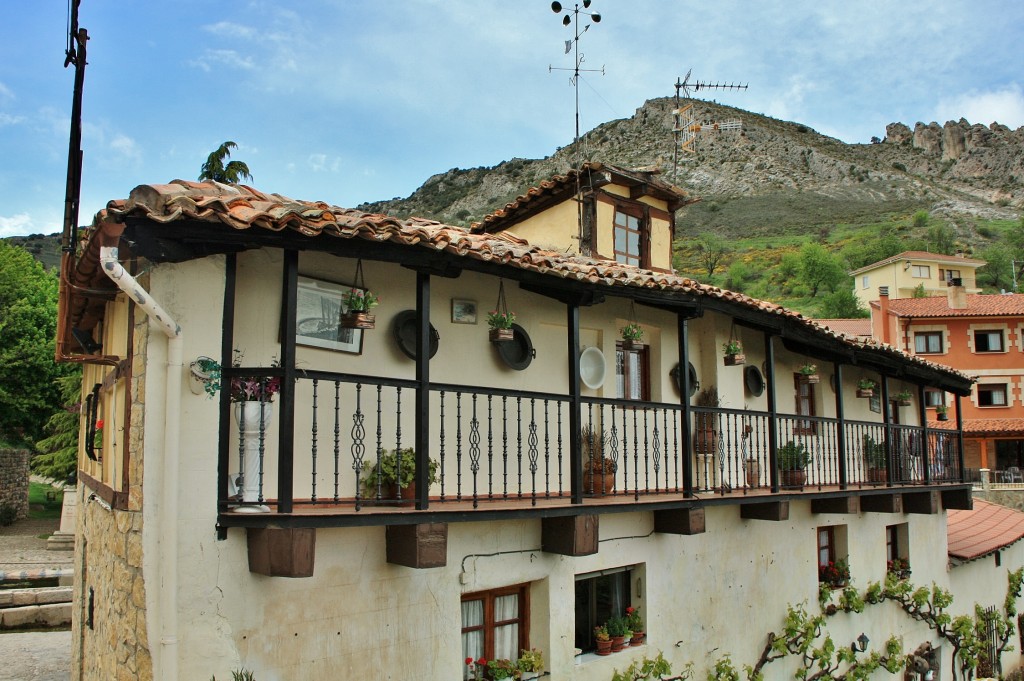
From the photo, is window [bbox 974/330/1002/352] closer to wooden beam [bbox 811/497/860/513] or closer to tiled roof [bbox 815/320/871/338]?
tiled roof [bbox 815/320/871/338]

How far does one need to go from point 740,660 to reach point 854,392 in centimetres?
652

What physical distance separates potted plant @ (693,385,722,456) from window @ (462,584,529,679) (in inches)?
138

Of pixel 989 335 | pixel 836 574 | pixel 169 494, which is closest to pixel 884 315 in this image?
pixel 989 335

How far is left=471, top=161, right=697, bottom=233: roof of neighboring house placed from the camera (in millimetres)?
12625

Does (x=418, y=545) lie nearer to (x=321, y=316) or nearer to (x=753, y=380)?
(x=321, y=316)

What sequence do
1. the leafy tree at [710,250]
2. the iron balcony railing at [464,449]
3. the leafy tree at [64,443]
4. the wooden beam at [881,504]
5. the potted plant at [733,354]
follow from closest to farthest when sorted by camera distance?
the iron balcony railing at [464,449]
the potted plant at [733,354]
the wooden beam at [881,504]
the leafy tree at [64,443]
the leafy tree at [710,250]

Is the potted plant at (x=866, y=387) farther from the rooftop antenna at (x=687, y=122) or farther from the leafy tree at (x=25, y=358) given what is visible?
the leafy tree at (x=25, y=358)

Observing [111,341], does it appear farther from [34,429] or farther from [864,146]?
[864,146]

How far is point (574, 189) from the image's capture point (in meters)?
13.0

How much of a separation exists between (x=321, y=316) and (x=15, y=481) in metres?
29.7

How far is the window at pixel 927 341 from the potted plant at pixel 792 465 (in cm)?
Answer: 3117

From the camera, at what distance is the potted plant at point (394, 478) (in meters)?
7.11

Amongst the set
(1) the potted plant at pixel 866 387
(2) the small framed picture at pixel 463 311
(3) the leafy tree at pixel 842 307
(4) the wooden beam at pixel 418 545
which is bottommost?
(4) the wooden beam at pixel 418 545

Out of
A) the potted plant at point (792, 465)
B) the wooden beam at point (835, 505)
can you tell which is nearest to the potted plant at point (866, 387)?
the wooden beam at point (835, 505)
